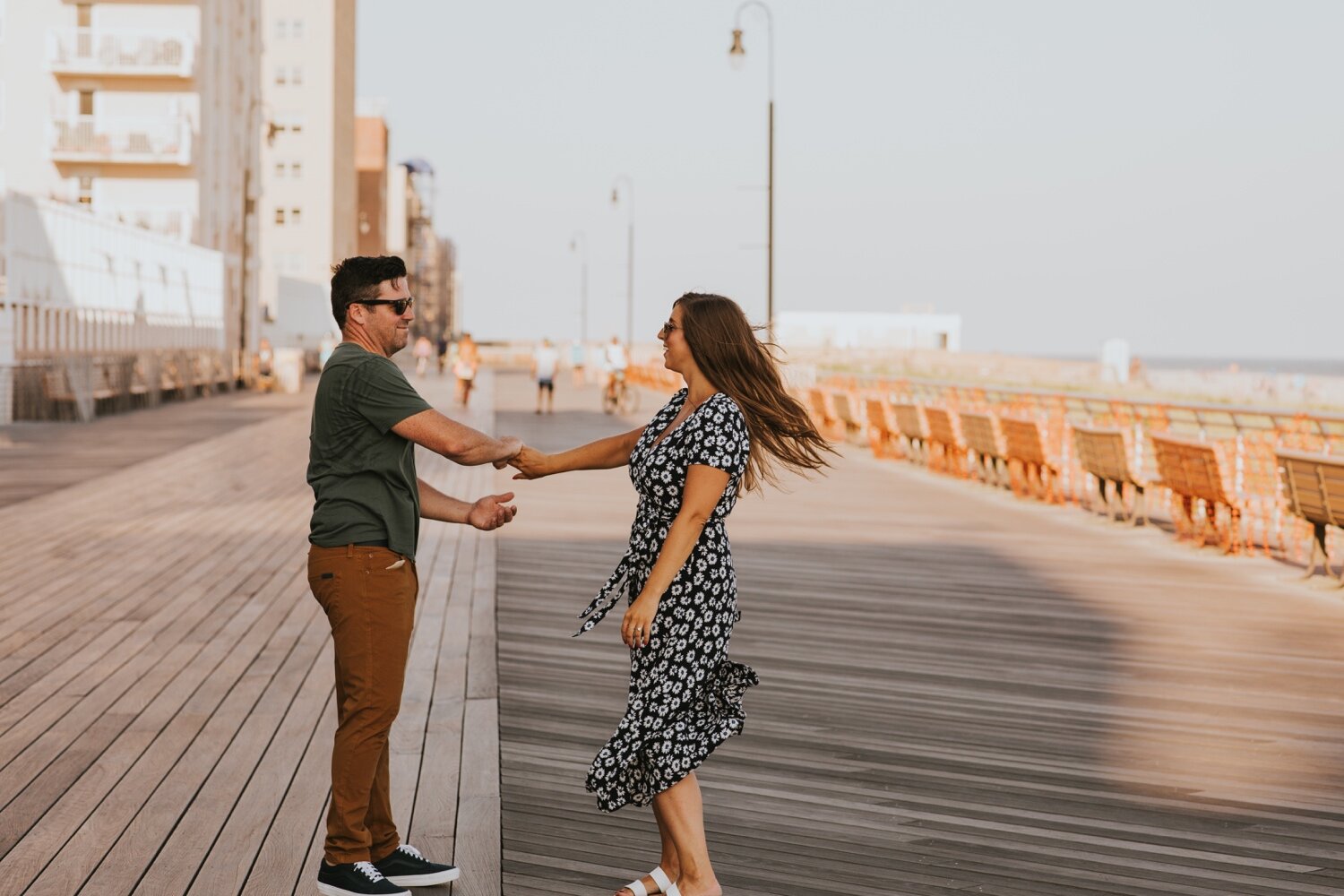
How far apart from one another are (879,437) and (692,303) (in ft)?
63.8

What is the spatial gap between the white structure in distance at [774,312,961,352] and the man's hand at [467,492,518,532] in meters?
105

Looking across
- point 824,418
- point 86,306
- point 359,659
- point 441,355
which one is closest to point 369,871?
point 359,659

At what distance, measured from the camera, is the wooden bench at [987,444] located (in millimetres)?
17312

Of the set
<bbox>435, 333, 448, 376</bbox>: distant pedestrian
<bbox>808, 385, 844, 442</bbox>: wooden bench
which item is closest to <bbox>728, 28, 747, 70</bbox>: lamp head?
<bbox>808, 385, 844, 442</bbox>: wooden bench

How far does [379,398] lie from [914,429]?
1718cm

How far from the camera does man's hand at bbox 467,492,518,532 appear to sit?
4.58 metres

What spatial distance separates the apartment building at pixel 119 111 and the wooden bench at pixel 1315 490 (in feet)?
138

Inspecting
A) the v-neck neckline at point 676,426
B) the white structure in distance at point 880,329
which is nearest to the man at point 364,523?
the v-neck neckline at point 676,426

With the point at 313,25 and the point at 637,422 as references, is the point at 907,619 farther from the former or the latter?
the point at 313,25

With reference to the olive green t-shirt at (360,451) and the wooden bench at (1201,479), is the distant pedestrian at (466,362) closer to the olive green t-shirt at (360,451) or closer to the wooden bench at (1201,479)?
the wooden bench at (1201,479)

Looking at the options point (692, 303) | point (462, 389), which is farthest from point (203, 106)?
point (692, 303)

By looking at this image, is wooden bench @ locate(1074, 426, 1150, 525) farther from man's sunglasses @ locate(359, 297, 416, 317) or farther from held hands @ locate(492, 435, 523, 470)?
man's sunglasses @ locate(359, 297, 416, 317)

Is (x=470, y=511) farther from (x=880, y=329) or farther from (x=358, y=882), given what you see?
(x=880, y=329)

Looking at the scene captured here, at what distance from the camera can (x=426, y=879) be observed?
172 inches
